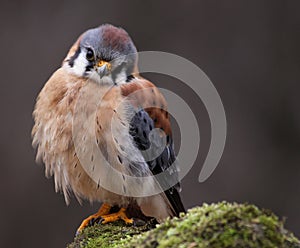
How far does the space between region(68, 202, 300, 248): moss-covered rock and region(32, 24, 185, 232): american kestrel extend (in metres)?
1.32

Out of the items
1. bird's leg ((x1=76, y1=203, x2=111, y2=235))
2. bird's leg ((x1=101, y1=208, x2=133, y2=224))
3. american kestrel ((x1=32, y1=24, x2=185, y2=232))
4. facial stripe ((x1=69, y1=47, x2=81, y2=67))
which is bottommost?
bird's leg ((x1=101, y1=208, x2=133, y2=224))

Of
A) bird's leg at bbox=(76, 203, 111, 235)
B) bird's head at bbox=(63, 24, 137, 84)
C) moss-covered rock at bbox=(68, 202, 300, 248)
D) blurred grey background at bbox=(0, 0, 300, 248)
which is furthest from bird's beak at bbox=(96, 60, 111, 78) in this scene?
blurred grey background at bbox=(0, 0, 300, 248)

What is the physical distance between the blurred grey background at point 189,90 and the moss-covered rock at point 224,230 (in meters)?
4.48

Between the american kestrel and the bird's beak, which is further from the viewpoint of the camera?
the bird's beak

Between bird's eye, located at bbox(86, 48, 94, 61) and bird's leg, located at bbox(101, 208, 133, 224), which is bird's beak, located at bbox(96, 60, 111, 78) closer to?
bird's eye, located at bbox(86, 48, 94, 61)

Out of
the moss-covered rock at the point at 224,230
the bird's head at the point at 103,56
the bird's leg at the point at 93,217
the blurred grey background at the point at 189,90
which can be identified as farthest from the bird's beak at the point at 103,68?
the blurred grey background at the point at 189,90

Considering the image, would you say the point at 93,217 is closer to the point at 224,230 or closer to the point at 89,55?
the point at 89,55

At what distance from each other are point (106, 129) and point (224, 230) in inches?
58.4

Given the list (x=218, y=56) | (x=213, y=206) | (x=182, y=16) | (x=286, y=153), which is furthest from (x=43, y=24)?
(x=213, y=206)

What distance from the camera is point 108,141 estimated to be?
2910 millimetres

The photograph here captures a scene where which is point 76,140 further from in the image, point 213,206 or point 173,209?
point 213,206

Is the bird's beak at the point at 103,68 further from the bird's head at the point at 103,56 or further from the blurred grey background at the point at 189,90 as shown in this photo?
→ the blurred grey background at the point at 189,90

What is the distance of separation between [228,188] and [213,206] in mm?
4766

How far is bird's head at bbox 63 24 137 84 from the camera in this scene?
3.10 metres
